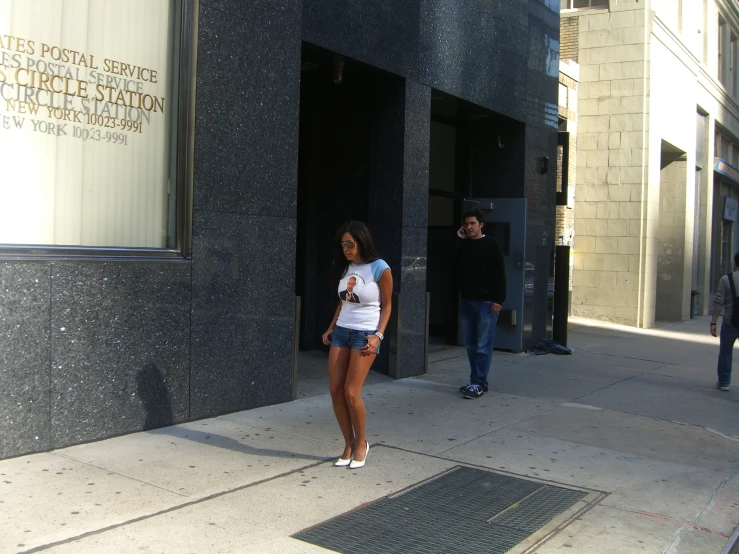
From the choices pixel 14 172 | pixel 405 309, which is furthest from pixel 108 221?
pixel 405 309

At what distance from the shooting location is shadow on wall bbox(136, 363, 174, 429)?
611 cm

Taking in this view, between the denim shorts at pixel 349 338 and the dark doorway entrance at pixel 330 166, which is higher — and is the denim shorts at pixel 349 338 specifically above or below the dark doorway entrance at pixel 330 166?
below

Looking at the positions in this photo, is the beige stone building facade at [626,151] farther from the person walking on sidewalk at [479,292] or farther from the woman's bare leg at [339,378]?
the woman's bare leg at [339,378]

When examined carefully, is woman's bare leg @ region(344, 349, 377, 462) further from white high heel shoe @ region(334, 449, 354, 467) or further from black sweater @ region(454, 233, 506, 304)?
black sweater @ region(454, 233, 506, 304)

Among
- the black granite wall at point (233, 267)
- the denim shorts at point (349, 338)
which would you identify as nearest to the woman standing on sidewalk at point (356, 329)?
the denim shorts at point (349, 338)

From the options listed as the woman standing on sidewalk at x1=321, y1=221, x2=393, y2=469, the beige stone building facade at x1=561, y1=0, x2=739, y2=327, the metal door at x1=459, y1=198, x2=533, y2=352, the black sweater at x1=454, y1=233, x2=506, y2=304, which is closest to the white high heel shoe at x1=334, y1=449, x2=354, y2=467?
the woman standing on sidewalk at x1=321, y1=221, x2=393, y2=469

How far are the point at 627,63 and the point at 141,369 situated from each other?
1512cm

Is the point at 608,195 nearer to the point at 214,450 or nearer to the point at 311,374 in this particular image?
the point at 311,374

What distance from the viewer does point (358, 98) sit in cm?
952

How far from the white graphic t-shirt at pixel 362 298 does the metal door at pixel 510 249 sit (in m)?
6.29

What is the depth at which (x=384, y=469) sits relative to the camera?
549 cm

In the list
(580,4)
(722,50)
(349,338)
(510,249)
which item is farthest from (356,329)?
(722,50)

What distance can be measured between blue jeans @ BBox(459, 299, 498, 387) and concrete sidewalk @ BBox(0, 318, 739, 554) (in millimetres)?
324

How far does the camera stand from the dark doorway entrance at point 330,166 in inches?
365
